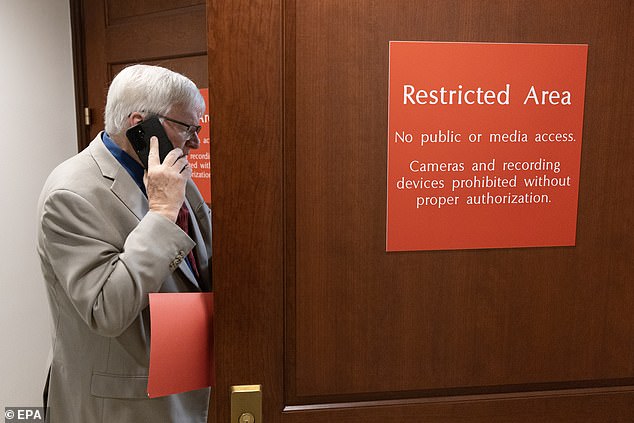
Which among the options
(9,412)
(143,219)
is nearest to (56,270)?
(143,219)

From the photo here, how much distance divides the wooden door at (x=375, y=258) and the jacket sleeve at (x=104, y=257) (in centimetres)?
37

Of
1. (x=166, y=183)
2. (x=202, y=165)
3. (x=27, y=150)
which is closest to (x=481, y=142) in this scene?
(x=166, y=183)

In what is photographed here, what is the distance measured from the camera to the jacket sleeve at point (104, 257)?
1.16 m

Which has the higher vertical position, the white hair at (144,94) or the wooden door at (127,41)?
the wooden door at (127,41)

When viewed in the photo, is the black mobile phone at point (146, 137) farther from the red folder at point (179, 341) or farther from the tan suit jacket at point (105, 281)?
the red folder at point (179, 341)

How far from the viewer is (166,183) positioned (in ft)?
4.14

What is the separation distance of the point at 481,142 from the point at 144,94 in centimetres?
83

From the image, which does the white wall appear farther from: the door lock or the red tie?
the door lock

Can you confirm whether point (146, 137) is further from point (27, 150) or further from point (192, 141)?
point (27, 150)

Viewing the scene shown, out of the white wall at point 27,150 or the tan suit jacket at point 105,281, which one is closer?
the tan suit jacket at point 105,281

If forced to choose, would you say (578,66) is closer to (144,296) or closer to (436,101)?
(436,101)

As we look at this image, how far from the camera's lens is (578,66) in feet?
2.89

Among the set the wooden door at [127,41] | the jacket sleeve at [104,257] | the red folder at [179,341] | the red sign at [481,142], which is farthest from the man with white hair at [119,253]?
the wooden door at [127,41]

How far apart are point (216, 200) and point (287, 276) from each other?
162mm
